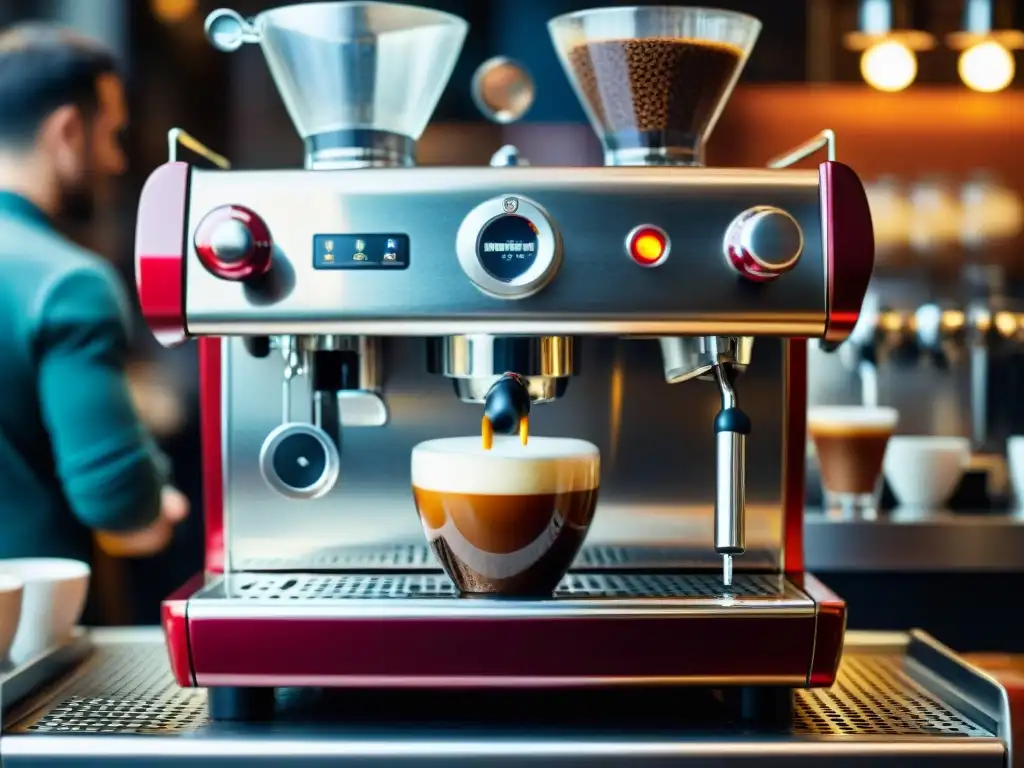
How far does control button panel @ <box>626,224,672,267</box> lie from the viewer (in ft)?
2.64

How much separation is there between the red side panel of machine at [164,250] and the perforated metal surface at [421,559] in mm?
229

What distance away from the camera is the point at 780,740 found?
796mm

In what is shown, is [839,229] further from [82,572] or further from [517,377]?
[82,572]

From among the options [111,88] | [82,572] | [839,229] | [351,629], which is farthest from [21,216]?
[839,229]

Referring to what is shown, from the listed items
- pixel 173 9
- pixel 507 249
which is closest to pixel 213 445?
pixel 507 249

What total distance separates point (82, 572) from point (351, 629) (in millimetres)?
298

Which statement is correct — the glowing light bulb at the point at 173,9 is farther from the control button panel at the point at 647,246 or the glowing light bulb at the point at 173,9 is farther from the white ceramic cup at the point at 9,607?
the control button panel at the point at 647,246

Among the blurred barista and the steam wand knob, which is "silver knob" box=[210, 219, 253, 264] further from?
the blurred barista

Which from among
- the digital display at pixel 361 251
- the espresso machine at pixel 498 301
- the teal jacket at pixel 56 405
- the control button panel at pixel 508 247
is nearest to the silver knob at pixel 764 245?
the espresso machine at pixel 498 301

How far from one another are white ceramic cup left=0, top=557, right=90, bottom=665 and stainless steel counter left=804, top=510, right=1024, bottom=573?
1010mm

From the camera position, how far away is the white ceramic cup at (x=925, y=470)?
5.64ft

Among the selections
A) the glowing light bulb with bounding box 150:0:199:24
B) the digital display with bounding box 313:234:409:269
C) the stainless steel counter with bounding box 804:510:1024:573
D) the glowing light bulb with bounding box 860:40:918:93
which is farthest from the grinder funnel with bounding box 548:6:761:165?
the glowing light bulb with bounding box 150:0:199:24

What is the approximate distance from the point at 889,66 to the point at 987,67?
0.17m

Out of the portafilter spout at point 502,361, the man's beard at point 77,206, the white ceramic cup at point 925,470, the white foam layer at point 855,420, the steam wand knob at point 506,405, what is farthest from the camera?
the man's beard at point 77,206
